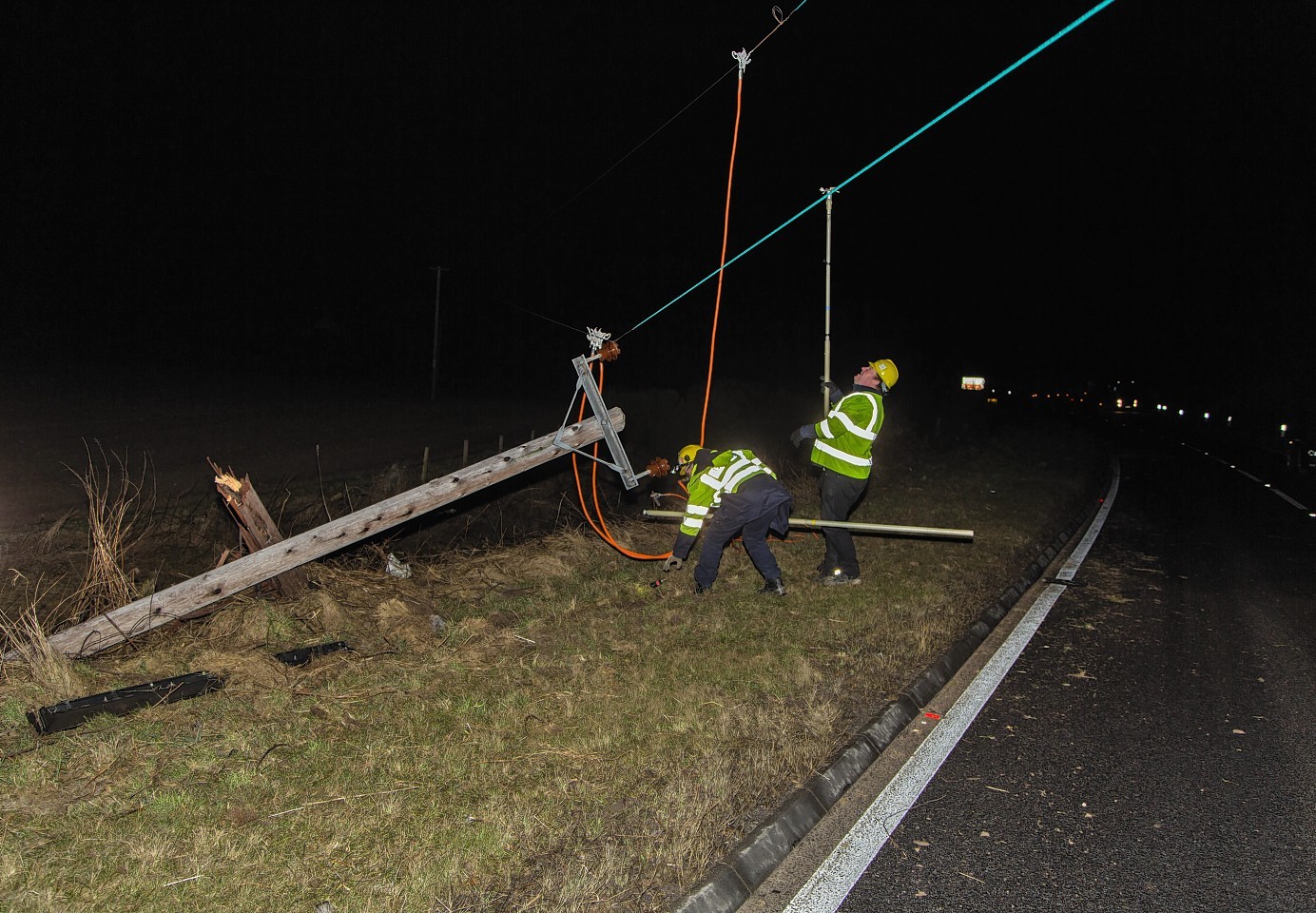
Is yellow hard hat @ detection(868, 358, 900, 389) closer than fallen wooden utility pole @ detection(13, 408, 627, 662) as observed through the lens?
No

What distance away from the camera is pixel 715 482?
6.71 metres

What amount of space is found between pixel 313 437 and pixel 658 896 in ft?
52.8

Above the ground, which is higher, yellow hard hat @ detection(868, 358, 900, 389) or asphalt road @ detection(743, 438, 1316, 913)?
yellow hard hat @ detection(868, 358, 900, 389)

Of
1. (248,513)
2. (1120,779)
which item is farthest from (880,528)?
(248,513)

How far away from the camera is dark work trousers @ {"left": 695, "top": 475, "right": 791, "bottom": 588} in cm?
674

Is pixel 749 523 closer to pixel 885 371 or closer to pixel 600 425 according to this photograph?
pixel 600 425

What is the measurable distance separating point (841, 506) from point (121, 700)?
18.2 ft

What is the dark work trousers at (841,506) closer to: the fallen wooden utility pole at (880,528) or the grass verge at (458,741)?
the fallen wooden utility pole at (880,528)

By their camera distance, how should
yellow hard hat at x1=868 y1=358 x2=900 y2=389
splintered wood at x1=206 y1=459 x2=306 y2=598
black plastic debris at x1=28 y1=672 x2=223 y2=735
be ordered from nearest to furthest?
1. black plastic debris at x1=28 y1=672 x2=223 y2=735
2. splintered wood at x1=206 y1=459 x2=306 y2=598
3. yellow hard hat at x1=868 y1=358 x2=900 y2=389

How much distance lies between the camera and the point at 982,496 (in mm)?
12695

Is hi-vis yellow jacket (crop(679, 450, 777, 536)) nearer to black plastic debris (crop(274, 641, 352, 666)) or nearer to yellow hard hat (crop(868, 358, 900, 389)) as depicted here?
yellow hard hat (crop(868, 358, 900, 389))

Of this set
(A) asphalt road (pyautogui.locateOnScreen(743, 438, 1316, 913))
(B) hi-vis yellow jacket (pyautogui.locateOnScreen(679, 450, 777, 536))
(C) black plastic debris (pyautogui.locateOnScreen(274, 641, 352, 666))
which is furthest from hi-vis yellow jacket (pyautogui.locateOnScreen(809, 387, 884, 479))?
(C) black plastic debris (pyautogui.locateOnScreen(274, 641, 352, 666))

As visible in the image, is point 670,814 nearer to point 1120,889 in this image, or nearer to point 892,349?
point 1120,889

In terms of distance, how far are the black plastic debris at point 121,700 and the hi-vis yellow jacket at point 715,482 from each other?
3.53m
